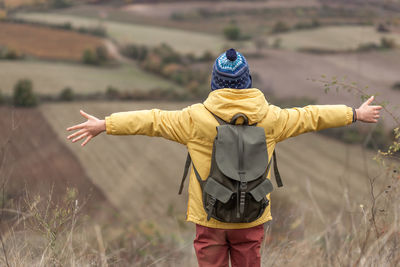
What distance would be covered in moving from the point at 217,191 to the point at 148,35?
4140 centimetres

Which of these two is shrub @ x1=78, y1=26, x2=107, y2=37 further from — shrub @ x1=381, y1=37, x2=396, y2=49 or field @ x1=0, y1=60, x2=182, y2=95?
shrub @ x1=381, y1=37, x2=396, y2=49

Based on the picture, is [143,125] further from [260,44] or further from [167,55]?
[167,55]

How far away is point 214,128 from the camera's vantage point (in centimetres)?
262

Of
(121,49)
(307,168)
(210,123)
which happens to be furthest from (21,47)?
(210,123)

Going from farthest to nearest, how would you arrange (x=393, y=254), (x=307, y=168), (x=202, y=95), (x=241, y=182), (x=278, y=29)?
(x=278, y=29)
(x=202, y=95)
(x=307, y=168)
(x=393, y=254)
(x=241, y=182)

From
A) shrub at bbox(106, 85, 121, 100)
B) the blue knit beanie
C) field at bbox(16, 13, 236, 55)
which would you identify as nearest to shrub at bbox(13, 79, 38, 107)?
shrub at bbox(106, 85, 121, 100)

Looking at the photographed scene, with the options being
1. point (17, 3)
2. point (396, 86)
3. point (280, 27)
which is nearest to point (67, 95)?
point (396, 86)

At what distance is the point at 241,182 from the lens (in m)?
2.51

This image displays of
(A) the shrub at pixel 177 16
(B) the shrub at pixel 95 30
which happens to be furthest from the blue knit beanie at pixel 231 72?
(A) the shrub at pixel 177 16

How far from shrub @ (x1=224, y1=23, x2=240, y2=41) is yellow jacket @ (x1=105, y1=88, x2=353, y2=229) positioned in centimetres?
4164

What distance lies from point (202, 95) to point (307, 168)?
1174 cm

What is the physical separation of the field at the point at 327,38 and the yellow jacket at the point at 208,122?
29657mm

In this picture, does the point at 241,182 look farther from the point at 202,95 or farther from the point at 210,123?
the point at 202,95

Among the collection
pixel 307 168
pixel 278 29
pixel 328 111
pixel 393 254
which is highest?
pixel 328 111
